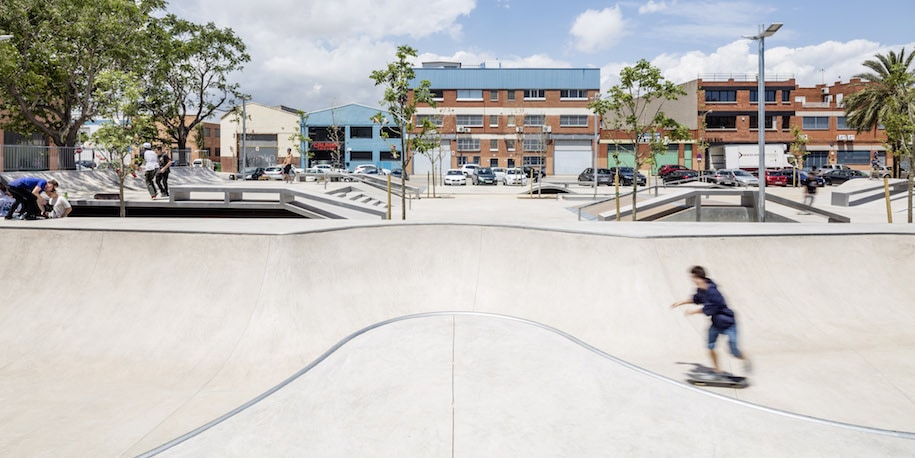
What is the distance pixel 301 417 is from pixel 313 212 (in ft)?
35.8

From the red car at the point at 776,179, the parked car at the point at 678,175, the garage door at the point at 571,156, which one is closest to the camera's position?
the red car at the point at 776,179

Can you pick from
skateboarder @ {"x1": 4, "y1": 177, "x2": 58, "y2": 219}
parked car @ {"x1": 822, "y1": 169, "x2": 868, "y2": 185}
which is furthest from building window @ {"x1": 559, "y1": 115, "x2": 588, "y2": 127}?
skateboarder @ {"x1": 4, "y1": 177, "x2": 58, "y2": 219}

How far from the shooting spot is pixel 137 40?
25891 mm

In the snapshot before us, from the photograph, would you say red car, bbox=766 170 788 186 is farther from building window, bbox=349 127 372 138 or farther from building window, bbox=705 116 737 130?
building window, bbox=349 127 372 138

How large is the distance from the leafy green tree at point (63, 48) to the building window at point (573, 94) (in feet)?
148

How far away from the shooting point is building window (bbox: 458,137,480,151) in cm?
6384

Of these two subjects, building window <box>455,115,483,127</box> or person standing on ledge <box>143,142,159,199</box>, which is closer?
person standing on ledge <box>143,142,159,199</box>

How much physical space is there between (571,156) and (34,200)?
183ft

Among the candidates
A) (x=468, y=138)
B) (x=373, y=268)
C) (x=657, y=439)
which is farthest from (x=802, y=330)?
(x=468, y=138)

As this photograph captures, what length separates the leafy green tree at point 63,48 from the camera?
22.7 meters

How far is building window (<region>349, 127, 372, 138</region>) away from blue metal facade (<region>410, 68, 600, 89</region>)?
948 centimetres

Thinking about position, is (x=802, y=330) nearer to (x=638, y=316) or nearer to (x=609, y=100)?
(x=638, y=316)

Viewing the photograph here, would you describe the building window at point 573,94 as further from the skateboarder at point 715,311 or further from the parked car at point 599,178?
the skateboarder at point 715,311

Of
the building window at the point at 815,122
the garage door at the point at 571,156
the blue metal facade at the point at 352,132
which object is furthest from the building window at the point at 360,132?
the building window at the point at 815,122
